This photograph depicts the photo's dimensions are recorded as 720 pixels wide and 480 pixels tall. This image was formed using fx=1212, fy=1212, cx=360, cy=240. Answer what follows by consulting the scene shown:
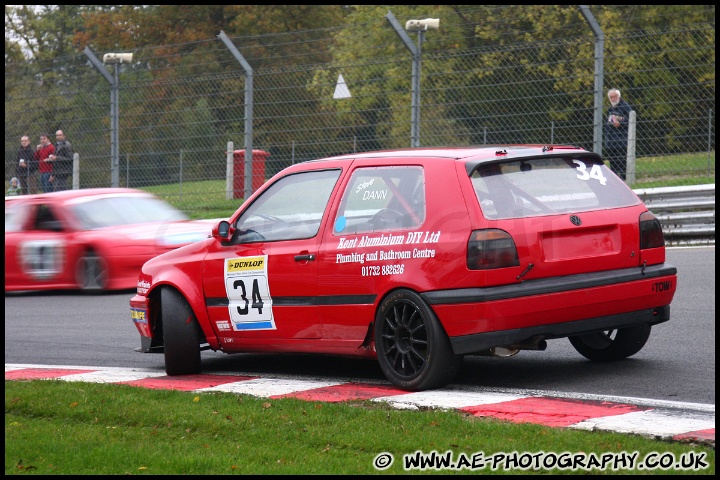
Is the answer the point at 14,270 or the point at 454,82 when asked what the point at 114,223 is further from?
the point at 454,82

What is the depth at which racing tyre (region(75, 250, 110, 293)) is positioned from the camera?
1488cm

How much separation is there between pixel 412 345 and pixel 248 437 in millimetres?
1572

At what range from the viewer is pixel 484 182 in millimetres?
7285

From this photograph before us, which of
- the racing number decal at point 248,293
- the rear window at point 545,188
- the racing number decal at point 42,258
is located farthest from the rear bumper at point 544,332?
the racing number decal at point 42,258

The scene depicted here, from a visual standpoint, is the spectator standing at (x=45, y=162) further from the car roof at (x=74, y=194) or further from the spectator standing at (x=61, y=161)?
the car roof at (x=74, y=194)

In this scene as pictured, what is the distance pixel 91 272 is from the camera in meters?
15.1

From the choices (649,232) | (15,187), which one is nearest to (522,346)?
(649,232)

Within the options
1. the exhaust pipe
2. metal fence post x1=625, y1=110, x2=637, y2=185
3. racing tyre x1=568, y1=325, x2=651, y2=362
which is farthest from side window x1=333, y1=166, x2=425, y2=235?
metal fence post x1=625, y1=110, x2=637, y2=185

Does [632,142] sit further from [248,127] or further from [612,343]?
[612,343]

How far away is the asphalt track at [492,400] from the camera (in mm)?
5857

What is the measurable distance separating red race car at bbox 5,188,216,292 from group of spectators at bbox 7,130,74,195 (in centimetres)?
468

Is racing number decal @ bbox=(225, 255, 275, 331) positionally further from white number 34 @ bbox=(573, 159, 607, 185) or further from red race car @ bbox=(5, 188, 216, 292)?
red race car @ bbox=(5, 188, 216, 292)

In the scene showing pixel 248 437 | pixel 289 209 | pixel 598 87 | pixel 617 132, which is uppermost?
pixel 598 87

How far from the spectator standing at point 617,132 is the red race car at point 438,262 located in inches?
297
